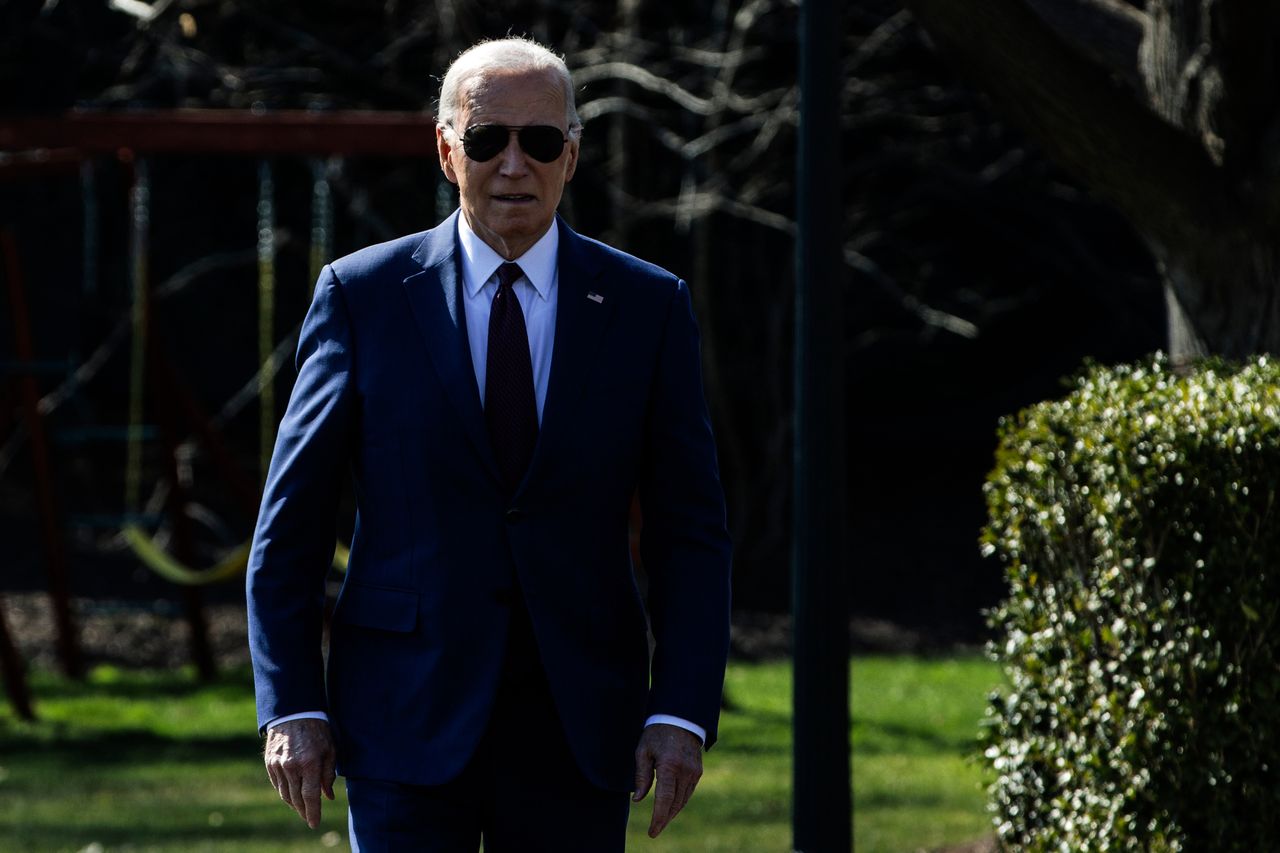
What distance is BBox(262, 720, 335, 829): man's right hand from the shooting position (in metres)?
3.16

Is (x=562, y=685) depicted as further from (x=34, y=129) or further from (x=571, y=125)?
(x=34, y=129)

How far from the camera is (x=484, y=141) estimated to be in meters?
3.24

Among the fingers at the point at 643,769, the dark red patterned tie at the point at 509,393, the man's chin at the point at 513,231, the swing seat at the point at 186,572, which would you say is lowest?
the swing seat at the point at 186,572

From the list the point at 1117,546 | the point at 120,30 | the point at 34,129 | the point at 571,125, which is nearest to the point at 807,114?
the point at 1117,546

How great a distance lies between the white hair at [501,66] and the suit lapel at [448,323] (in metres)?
0.22

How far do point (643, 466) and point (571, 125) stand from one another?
0.61 m

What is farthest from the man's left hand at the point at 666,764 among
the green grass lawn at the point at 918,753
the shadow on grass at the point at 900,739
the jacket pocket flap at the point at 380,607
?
the shadow on grass at the point at 900,739

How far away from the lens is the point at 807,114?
5.63 m

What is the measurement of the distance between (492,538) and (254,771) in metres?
5.71

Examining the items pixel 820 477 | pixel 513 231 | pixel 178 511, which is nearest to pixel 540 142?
pixel 513 231

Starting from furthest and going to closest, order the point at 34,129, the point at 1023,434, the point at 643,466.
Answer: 1. the point at 34,129
2. the point at 1023,434
3. the point at 643,466

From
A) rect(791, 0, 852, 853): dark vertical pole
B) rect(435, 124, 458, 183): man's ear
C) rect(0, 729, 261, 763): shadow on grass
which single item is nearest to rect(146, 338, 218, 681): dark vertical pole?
rect(0, 729, 261, 763): shadow on grass

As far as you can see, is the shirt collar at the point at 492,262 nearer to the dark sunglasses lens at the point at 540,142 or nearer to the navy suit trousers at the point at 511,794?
the dark sunglasses lens at the point at 540,142

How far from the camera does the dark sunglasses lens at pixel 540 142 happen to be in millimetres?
3246
